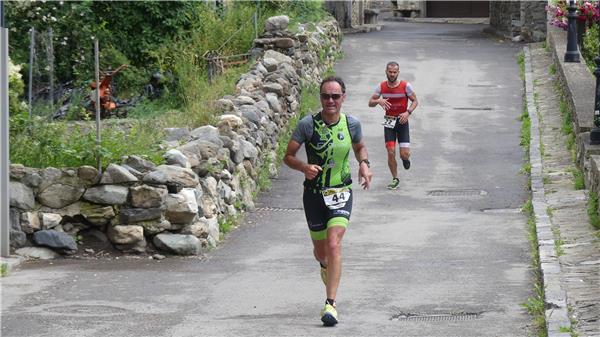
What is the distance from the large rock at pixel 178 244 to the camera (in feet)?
40.1

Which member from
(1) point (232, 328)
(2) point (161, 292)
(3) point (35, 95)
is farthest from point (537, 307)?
(3) point (35, 95)

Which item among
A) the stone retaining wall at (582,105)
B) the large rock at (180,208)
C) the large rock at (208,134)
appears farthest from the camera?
the large rock at (208,134)

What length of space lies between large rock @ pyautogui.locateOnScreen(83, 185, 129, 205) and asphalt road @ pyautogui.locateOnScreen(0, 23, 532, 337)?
56 cm

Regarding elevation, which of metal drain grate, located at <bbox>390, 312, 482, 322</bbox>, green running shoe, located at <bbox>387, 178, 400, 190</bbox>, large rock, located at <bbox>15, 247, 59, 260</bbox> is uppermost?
metal drain grate, located at <bbox>390, 312, 482, 322</bbox>

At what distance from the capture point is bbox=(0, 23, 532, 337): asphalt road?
9.30 meters

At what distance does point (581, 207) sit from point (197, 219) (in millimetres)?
3752

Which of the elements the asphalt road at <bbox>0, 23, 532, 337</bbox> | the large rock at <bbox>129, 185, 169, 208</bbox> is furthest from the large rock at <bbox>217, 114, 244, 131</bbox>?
the large rock at <bbox>129, 185, 169, 208</bbox>

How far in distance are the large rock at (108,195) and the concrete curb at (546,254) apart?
3757mm

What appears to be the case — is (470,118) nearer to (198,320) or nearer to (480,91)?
(480,91)

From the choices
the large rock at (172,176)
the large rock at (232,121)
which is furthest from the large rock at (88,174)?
the large rock at (232,121)

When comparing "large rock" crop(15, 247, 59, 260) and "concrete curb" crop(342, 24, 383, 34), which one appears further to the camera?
"concrete curb" crop(342, 24, 383, 34)

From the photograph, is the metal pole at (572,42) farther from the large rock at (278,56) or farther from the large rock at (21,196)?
the large rock at (21,196)

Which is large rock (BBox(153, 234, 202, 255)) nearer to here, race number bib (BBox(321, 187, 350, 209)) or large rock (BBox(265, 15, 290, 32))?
race number bib (BBox(321, 187, 350, 209))

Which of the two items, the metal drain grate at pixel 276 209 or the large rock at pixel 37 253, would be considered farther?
the metal drain grate at pixel 276 209
